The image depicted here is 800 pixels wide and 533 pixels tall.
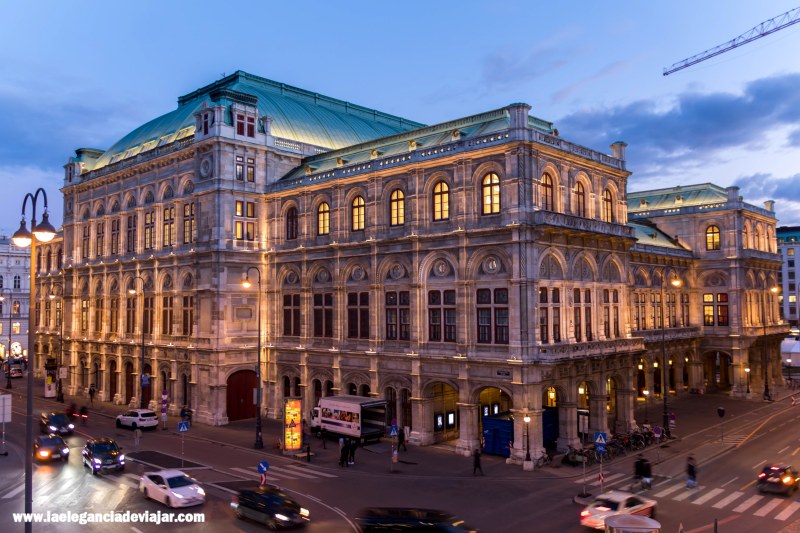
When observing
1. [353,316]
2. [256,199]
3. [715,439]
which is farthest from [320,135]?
[715,439]

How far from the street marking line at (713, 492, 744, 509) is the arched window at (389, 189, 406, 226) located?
86.1 ft

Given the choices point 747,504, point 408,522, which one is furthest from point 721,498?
point 408,522

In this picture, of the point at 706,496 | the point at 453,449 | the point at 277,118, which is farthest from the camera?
the point at 277,118

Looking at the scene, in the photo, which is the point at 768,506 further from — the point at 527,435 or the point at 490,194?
the point at 490,194

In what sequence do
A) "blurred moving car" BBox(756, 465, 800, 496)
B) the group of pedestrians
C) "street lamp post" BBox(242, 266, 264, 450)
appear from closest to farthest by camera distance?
"blurred moving car" BBox(756, 465, 800, 496)
the group of pedestrians
"street lamp post" BBox(242, 266, 264, 450)

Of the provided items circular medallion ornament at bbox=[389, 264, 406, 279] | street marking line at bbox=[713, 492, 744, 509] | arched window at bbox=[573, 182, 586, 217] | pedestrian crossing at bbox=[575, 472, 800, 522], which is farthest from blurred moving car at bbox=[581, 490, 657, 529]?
circular medallion ornament at bbox=[389, 264, 406, 279]

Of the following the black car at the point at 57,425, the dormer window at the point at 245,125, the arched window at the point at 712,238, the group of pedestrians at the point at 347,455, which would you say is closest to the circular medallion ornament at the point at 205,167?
the dormer window at the point at 245,125

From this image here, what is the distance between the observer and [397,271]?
46.8m

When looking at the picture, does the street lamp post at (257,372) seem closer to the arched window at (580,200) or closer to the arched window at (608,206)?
the arched window at (580,200)

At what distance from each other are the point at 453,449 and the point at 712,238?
4471 cm

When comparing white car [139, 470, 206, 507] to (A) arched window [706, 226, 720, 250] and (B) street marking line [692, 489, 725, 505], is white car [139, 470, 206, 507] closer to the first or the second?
(B) street marking line [692, 489, 725, 505]

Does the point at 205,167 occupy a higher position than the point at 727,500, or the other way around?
the point at 205,167

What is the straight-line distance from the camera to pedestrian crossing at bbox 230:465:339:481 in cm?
3500

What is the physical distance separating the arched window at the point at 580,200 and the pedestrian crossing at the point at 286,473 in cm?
2442
